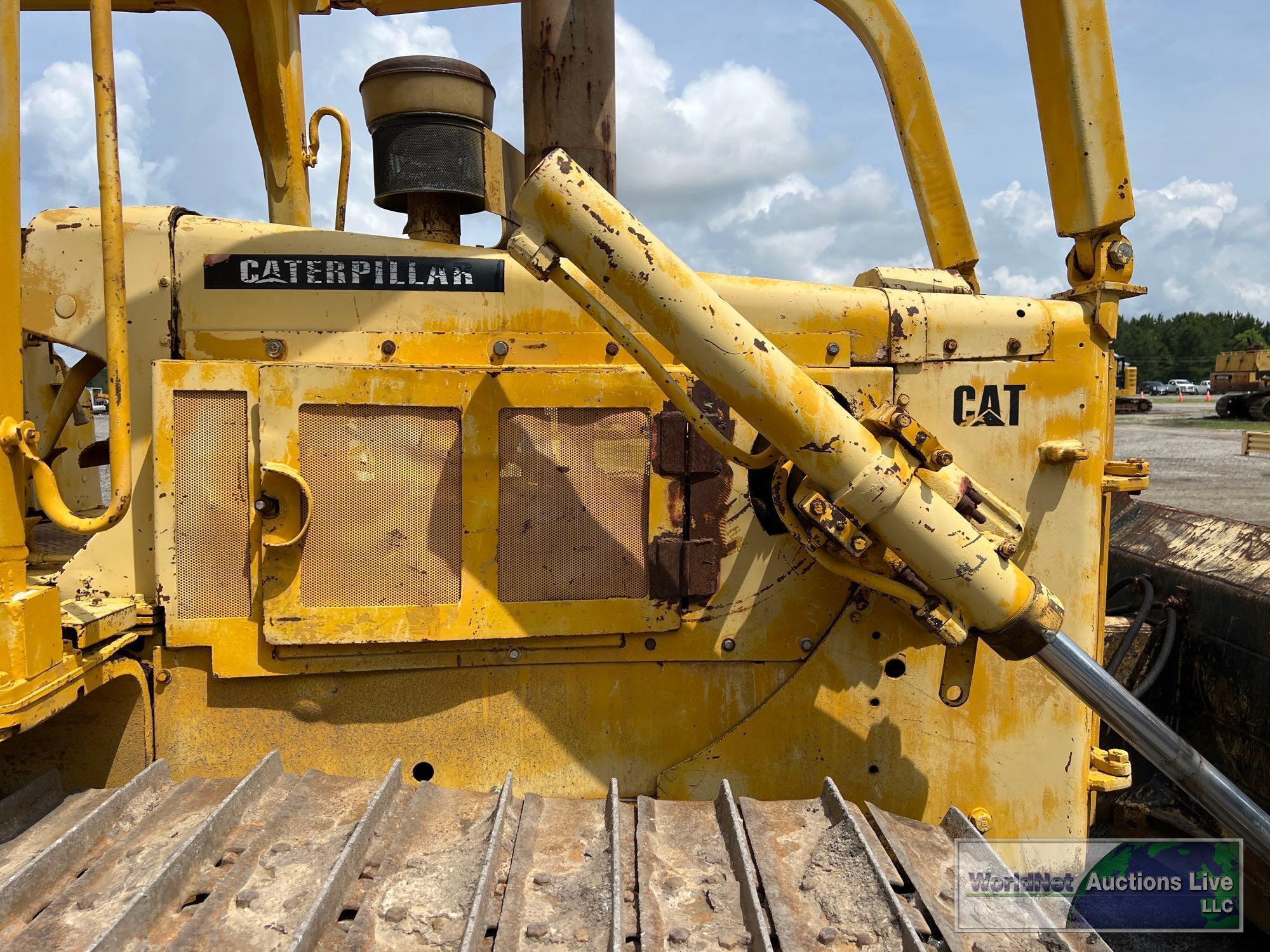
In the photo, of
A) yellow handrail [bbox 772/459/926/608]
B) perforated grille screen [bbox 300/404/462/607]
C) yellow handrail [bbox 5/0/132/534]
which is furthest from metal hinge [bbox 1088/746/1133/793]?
yellow handrail [bbox 5/0/132/534]

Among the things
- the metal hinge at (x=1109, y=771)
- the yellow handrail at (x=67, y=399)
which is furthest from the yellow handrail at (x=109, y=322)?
the metal hinge at (x=1109, y=771)

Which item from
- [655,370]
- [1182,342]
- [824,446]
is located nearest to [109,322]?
[655,370]

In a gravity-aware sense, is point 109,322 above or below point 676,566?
above

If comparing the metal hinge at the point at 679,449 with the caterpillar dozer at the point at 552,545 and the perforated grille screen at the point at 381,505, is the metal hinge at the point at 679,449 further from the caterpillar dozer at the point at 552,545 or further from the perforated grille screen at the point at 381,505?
the perforated grille screen at the point at 381,505

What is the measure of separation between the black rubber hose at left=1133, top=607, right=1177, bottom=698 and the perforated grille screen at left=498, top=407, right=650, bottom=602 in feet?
7.51

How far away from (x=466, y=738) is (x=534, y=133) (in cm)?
224

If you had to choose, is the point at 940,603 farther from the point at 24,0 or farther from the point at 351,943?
the point at 24,0

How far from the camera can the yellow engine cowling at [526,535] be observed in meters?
2.16

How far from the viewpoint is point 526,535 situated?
2240 millimetres

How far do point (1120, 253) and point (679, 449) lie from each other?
1.27m

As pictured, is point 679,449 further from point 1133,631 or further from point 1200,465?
point 1200,465

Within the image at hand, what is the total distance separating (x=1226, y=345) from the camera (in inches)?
2500

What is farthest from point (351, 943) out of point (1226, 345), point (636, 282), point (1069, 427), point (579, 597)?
point (1226, 345)

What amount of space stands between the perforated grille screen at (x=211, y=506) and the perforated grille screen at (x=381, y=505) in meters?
0.14
